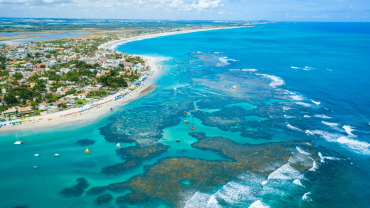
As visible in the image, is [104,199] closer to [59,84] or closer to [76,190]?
[76,190]

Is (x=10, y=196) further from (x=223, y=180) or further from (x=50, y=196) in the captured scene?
(x=223, y=180)


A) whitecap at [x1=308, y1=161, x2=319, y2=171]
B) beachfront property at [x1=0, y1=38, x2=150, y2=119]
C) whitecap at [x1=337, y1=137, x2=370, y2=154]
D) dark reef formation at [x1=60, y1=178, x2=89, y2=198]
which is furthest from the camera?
beachfront property at [x1=0, y1=38, x2=150, y2=119]

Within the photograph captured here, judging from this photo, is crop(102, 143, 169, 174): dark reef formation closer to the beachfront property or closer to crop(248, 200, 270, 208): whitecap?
crop(248, 200, 270, 208): whitecap

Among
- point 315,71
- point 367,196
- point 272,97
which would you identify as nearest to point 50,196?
point 367,196

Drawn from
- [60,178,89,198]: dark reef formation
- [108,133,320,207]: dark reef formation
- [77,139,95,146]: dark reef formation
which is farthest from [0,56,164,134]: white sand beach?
[108,133,320,207]: dark reef formation

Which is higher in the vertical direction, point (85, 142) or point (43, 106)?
point (43, 106)

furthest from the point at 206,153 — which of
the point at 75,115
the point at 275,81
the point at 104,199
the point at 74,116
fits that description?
the point at 275,81

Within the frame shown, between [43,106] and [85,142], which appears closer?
[85,142]
